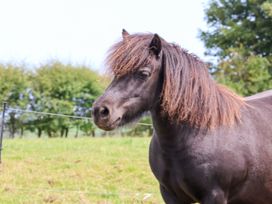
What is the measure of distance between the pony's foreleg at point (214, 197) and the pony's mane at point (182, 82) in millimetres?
504

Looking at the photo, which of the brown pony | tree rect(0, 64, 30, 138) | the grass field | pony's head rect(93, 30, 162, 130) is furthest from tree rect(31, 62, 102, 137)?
pony's head rect(93, 30, 162, 130)

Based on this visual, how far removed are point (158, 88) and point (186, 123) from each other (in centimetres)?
38

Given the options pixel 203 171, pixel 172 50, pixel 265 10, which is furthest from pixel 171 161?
pixel 265 10

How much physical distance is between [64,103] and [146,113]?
2069 centimetres

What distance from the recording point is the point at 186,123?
383 cm

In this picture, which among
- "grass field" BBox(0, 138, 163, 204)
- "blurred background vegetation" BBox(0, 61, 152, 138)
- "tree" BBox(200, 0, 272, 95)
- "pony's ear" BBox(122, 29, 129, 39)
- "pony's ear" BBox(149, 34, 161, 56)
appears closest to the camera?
"pony's ear" BBox(149, 34, 161, 56)

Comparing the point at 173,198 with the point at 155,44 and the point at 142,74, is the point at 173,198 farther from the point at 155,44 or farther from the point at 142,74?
the point at 155,44

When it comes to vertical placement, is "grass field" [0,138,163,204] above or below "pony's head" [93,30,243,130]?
below

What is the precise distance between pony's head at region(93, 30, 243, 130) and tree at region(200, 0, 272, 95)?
2371 cm

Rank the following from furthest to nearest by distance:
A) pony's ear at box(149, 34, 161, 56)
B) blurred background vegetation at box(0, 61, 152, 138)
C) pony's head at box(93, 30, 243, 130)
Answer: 1. blurred background vegetation at box(0, 61, 152, 138)
2. pony's ear at box(149, 34, 161, 56)
3. pony's head at box(93, 30, 243, 130)

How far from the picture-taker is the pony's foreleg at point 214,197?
367cm

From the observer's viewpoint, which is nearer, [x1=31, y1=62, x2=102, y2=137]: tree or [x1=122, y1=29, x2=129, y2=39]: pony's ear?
[x1=122, y1=29, x2=129, y2=39]: pony's ear

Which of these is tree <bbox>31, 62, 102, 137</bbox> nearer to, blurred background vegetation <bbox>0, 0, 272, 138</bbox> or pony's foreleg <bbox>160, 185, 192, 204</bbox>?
blurred background vegetation <bbox>0, 0, 272, 138</bbox>

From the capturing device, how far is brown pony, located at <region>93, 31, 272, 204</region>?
3.54m
